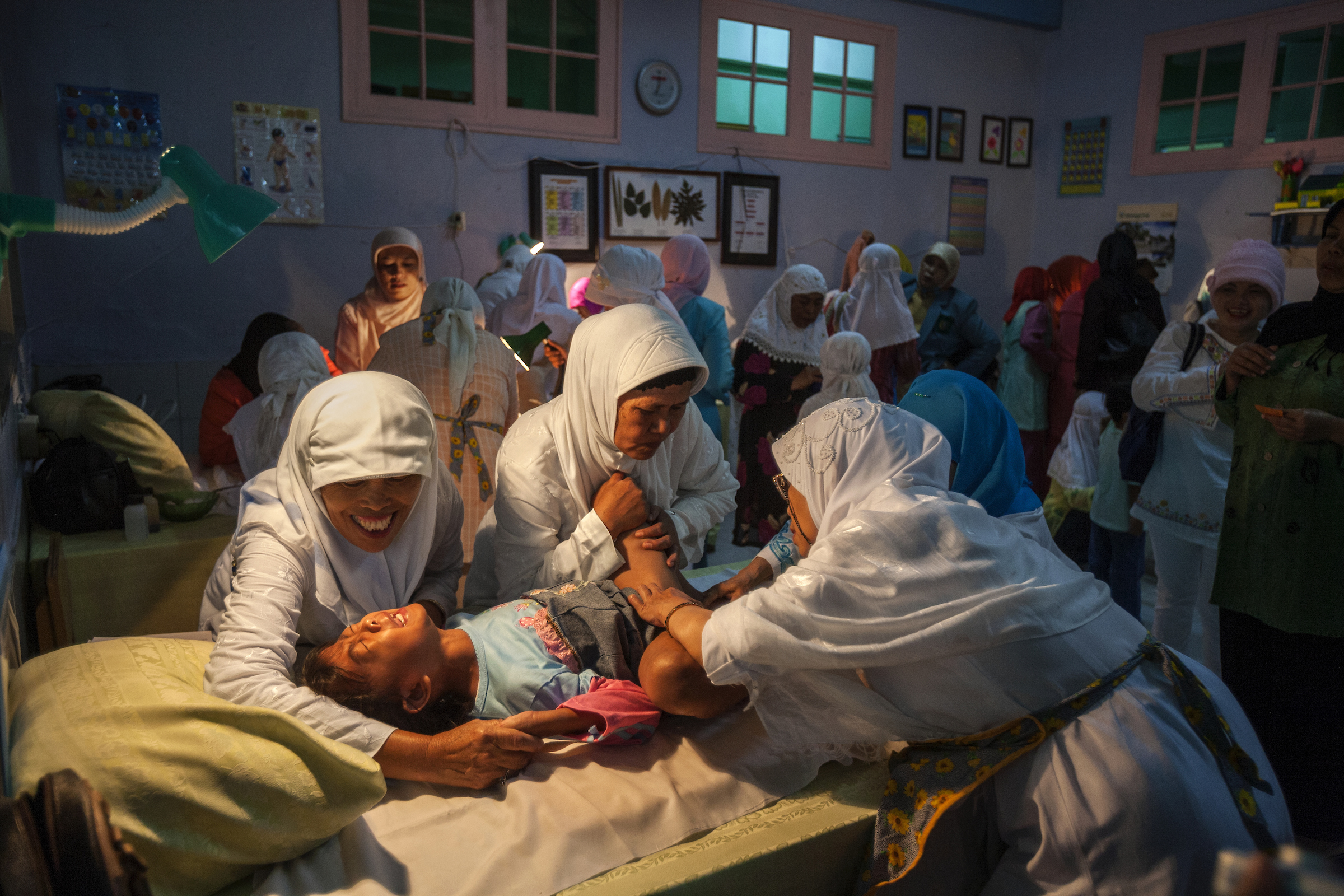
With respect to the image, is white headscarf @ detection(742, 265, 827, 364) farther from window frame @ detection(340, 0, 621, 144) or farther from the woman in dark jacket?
window frame @ detection(340, 0, 621, 144)

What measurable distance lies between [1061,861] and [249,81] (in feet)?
16.7

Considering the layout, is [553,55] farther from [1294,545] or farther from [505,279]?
[1294,545]

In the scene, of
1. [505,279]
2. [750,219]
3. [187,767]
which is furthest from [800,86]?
[187,767]

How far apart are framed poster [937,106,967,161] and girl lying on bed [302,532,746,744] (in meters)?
6.21

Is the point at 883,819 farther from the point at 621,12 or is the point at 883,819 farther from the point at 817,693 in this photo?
the point at 621,12

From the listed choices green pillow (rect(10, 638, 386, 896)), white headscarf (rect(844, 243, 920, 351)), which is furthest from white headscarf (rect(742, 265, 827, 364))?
green pillow (rect(10, 638, 386, 896))

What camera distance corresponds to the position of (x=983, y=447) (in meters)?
2.16

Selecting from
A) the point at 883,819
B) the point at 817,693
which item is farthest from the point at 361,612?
the point at 883,819

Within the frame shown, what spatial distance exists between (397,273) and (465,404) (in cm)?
172

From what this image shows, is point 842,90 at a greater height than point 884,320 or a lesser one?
greater

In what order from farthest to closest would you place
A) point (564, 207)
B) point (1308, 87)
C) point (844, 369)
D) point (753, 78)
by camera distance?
point (753, 78) < point (1308, 87) < point (564, 207) < point (844, 369)

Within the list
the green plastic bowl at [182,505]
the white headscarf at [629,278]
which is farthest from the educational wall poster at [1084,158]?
the green plastic bowl at [182,505]

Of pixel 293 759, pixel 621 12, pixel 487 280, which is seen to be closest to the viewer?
pixel 293 759

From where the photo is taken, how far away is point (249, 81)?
462 cm
